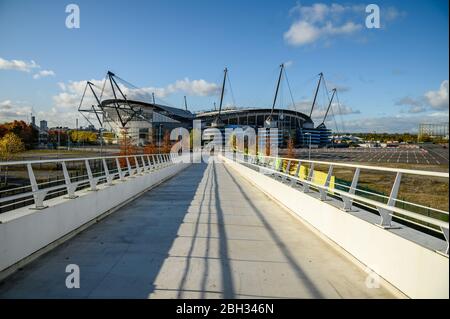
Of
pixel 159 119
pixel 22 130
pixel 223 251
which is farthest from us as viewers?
pixel 159 119

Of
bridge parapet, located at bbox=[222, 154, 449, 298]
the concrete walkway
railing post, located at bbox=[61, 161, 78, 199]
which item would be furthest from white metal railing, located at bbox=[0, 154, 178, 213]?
bridge parapet, located at bbox=[222, 154, 449, 298]

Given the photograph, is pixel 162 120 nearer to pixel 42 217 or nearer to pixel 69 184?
pixel 69 184

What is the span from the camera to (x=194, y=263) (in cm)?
641

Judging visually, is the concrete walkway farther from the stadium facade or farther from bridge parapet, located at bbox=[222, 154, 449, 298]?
the stadium facade

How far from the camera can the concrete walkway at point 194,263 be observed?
517 cm

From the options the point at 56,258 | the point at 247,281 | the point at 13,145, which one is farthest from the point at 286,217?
the point at 13,145

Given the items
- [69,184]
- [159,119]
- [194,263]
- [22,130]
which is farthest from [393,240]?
[159,119]

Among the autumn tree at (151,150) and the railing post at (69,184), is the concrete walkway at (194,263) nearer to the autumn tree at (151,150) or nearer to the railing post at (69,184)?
the railing post at (69,184)

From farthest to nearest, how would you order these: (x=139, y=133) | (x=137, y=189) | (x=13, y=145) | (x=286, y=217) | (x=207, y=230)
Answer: (x=139, y=133), (x=13, y=145), (x=137, y=189), (x=286, y=217), (x=207, y=230)

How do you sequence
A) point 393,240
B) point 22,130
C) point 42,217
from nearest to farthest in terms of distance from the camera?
1. point 393,240
2. point 42,217
3. point 22,130

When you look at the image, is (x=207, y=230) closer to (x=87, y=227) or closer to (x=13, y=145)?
(x=87, y=227)

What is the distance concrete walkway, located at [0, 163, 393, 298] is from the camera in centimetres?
517
